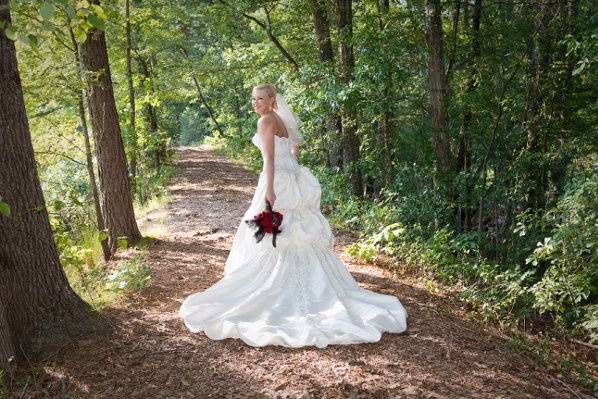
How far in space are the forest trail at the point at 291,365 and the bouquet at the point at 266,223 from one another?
1.19 m

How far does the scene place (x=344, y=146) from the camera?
11.6 m

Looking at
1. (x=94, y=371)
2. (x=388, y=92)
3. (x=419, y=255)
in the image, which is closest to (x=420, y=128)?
(x=388, y=92)

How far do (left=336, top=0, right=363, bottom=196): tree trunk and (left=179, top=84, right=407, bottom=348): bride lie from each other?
4.31 metres

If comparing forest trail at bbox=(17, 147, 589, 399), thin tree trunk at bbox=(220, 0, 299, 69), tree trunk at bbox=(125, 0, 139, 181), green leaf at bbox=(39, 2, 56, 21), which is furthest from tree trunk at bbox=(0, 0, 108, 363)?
thin tree trunk at bbox=(220, 0, 299, 69)

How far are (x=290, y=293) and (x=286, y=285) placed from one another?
119 millimetres

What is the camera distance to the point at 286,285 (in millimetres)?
5133

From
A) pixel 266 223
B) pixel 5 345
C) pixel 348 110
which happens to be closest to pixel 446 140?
pixel 348 110

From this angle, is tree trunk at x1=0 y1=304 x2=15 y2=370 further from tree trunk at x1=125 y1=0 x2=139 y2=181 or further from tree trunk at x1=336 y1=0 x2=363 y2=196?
tree trunk at x1=125 y1=0 x2=139 y2=181

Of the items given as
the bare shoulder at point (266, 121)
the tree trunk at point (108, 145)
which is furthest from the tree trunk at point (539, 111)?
the tree trunk at point (108, 145)

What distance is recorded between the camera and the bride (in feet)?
14.8

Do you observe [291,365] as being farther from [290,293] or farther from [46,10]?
[46,10]

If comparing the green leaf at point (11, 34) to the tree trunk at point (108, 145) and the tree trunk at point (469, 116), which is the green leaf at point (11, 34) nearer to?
the tree trunk at point (108, 145)

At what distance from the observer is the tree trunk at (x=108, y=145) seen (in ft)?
24.8

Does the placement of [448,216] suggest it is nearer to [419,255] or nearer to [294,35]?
[419,255]
